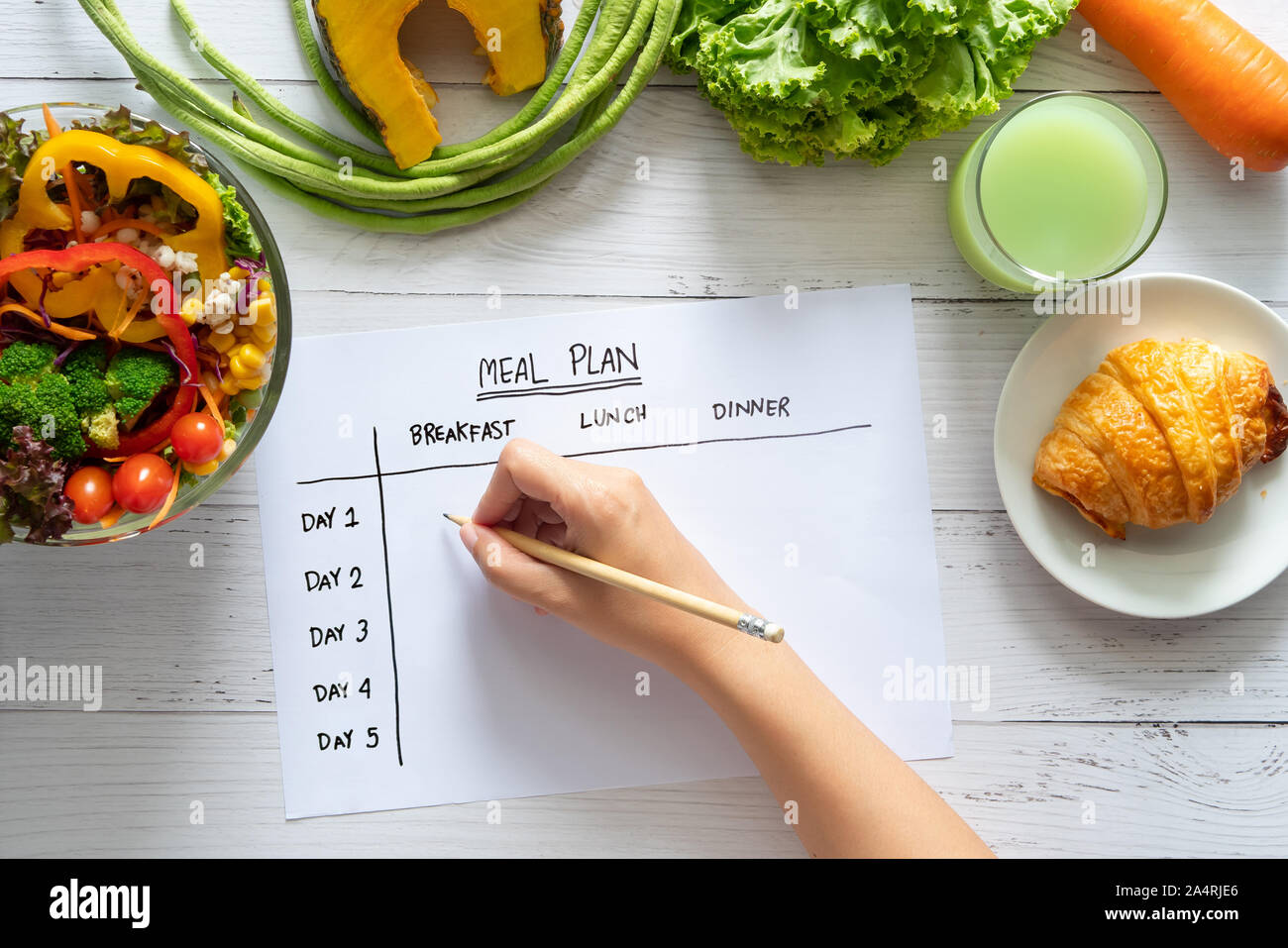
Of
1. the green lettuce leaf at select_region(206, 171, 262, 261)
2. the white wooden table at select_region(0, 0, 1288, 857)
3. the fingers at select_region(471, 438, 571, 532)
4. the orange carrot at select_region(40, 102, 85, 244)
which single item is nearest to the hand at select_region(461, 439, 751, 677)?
the fingers at select_region(471, 438, 571, 532)

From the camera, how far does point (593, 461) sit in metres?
0.95

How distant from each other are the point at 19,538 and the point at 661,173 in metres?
0.70

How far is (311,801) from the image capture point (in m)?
0.94

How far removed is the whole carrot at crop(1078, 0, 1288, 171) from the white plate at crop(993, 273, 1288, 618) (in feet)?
0.55

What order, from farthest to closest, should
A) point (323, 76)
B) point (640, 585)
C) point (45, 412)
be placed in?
point (323, 76) → point (640, 585) → point (45, 412)

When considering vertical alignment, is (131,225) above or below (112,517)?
above

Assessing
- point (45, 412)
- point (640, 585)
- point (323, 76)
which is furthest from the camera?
point (323, 76)

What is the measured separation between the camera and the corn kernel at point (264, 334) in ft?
2.56

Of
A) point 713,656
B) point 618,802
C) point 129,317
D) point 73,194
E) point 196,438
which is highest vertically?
point 73,194

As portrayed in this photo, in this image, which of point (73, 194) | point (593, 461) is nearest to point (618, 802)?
point (593, 461)

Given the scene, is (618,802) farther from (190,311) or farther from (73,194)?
(73,194)

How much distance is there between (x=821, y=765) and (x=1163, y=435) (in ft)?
1.52

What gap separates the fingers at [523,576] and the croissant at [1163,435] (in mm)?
497
